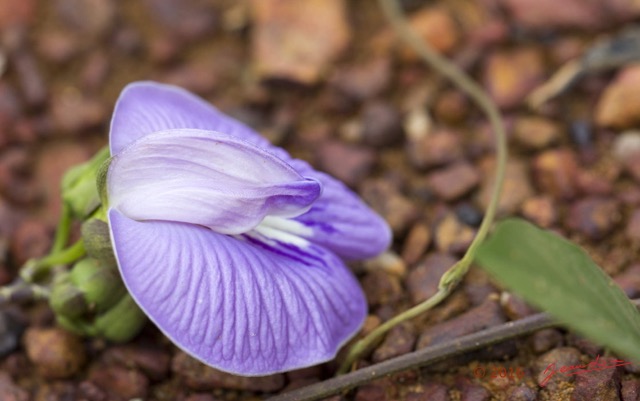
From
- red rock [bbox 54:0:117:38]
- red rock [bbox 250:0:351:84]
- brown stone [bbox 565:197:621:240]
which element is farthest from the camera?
red rock [bbox 54:0:117:38]

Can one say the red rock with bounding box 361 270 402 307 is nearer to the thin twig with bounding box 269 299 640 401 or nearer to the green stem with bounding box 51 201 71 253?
the thin twig with bounding box 269 299 640 401

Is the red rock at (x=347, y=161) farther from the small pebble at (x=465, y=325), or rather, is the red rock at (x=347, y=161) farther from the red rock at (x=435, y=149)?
the small pebble at (x=465, y=325)

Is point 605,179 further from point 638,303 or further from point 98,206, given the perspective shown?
point 98,206

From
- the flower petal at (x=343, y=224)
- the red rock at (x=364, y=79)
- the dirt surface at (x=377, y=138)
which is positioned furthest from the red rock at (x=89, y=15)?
the flower petal at (x=343, y=224)

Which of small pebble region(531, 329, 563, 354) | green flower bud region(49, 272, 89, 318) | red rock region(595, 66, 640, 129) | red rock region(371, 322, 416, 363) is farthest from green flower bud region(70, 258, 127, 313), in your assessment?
red rock region(595, 66, 640, 129)

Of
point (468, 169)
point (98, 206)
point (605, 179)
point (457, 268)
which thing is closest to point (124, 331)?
point (98, 206)
